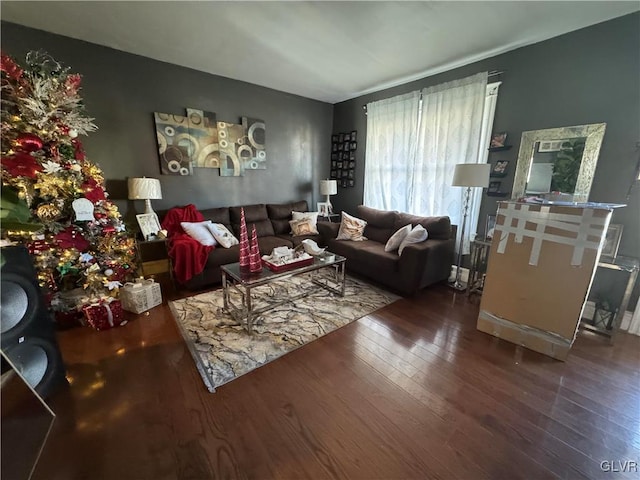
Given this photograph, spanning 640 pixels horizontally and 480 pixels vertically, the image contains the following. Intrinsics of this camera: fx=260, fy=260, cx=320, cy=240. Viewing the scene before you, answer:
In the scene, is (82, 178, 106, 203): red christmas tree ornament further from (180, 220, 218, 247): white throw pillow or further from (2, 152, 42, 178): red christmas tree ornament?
(180, 220, 218, 247): white throw pillow

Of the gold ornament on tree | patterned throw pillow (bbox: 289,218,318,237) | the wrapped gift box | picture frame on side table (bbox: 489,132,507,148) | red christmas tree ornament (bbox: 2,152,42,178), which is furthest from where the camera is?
patterned throw pillow (bbox: 289,218,318,237)

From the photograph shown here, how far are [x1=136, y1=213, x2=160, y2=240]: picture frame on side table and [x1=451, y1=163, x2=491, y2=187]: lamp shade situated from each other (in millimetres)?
3432

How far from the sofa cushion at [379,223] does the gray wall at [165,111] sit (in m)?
1.44

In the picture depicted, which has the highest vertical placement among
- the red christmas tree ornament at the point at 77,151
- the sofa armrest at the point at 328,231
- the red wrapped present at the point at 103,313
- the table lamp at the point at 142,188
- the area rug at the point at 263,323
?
the red christmas tree ornament at the point at 77,151

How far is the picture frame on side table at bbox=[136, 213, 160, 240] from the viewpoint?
9.70 ft

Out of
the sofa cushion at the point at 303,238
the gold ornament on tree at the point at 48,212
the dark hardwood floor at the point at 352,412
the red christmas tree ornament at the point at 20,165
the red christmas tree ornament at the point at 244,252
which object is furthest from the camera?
the sofa cushion at the point at 303,238

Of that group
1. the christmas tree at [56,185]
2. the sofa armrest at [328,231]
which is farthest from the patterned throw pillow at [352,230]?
the christmas tree at [56,185]

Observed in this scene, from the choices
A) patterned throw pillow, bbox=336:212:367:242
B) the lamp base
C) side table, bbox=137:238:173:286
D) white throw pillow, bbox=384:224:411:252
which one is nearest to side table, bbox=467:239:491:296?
the lamp base

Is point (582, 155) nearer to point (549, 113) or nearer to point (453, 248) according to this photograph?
point (549, 113)

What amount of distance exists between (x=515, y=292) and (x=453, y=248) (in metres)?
1.16

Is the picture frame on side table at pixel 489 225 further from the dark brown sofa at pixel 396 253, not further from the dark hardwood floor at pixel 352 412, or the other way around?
the dark hardwood floor at pixel 352 412

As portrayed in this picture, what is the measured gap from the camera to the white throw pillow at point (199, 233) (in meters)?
3.02

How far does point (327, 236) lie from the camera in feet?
12.4

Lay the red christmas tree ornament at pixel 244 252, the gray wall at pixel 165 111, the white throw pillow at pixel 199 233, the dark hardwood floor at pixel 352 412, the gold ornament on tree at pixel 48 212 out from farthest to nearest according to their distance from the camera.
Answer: the white throw pillow at pixel 199 233 < the gray wall at pixel 165 111 < the red christmas tree ornament at pixel 244 252 < the gold ornament on tree at pixel 48 212 < the dark hardwood floor at pixel 352 412
